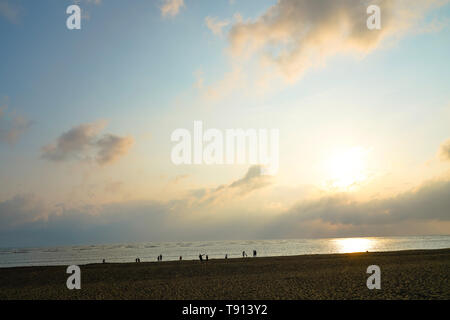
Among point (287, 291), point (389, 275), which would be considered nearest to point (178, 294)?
point (287, 291)
